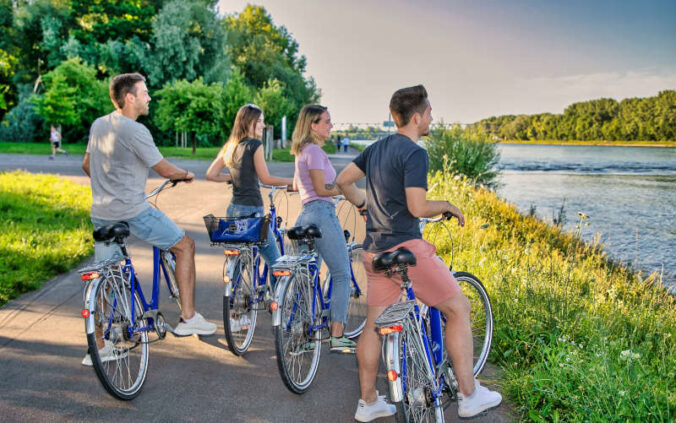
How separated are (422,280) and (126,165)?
7.47ft

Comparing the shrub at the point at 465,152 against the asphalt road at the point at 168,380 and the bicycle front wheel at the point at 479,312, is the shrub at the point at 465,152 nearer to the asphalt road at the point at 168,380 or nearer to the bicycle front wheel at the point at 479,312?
the asphalt road at the point at 168,380

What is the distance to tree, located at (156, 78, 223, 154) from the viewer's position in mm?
34719

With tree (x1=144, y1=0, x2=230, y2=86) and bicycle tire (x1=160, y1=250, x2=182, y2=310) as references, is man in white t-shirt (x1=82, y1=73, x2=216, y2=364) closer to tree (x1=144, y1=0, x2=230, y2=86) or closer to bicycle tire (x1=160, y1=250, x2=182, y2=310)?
bicycle tire (x1=160, y1=250, x2=182, y2=310)

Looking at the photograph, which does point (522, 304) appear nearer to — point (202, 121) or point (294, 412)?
point (294, 412)

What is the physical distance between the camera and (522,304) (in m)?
5.12

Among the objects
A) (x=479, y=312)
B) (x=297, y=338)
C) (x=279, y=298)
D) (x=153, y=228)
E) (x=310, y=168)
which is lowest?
(x=297, y=338)

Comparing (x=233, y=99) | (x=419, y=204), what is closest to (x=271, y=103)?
(x=233, y=99)

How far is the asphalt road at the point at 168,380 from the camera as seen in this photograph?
12.1ft

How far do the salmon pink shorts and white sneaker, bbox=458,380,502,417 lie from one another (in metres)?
0.59

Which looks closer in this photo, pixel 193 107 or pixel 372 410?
pixel 372 410

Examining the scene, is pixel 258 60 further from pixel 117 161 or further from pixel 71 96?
pixel 117 161

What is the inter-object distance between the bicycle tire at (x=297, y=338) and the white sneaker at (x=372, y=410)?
0.58 metres

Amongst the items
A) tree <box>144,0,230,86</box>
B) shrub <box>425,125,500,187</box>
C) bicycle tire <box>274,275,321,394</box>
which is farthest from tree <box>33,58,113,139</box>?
bicycle tire <box>274,275,321,394</box>

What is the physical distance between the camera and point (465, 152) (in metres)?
18.6
